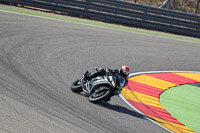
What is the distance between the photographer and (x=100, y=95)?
7.46 meters

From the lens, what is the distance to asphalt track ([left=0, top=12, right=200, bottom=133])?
613 cm

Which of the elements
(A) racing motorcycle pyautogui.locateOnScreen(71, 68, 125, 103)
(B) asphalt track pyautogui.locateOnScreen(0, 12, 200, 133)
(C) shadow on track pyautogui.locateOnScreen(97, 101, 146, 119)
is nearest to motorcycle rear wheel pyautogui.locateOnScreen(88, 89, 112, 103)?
(A) racing motorcycle pyautogui.locateOnScreen(71, 68, 125, 103)

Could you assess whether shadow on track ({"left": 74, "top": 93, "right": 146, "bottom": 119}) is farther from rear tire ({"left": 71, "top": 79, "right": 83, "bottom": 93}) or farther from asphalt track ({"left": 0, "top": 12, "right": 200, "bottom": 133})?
rear tire ({"left": 71, "top": 79, "right": 83, "bottom": 93})

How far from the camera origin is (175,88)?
10750 millimetres

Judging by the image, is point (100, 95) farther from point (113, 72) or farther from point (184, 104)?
point (184, 104)

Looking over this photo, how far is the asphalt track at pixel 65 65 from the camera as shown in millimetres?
6133

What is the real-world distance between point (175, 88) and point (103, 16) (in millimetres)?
9847

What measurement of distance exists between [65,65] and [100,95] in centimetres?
312

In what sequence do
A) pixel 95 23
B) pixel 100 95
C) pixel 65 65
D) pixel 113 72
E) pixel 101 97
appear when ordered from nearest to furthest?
pixel 101 97
pixel 100 95
pixel 113 72
pixel 65 65
pixel 95 23

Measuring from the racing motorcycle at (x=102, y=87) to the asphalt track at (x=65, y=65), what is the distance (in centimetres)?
22

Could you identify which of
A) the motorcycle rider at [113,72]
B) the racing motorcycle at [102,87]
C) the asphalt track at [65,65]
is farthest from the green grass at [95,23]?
the racing motorcycle at [102,87]

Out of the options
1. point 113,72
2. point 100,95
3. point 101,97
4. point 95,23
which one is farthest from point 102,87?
point 95,23

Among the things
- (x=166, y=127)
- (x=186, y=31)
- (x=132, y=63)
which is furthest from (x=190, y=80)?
(x=186, y=31)

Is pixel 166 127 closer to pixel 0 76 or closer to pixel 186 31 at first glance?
pixel 0 76
